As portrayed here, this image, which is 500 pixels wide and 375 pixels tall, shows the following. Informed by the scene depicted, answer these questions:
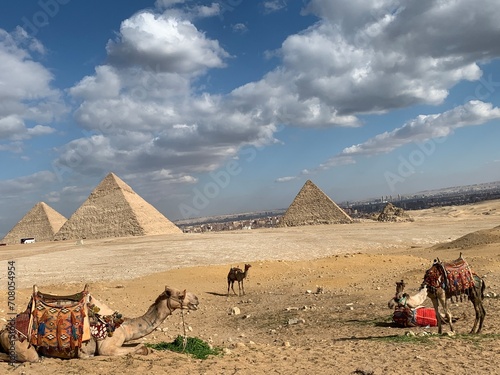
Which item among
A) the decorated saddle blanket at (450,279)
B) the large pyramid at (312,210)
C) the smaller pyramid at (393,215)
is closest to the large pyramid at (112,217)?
the large pyramid at (312,210)

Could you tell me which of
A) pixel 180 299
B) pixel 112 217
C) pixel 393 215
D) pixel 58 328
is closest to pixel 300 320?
pixel 180 299

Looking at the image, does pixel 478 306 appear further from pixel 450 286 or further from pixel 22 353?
pixel 22 353

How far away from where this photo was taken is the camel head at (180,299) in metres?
5.86

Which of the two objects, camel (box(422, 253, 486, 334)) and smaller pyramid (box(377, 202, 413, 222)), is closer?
camel (box(422, 253, 486, 334))

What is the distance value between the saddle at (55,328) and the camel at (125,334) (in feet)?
0.39

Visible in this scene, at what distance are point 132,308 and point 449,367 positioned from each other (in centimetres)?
914

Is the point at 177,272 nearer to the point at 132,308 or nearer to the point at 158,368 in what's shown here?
the point at 132,308

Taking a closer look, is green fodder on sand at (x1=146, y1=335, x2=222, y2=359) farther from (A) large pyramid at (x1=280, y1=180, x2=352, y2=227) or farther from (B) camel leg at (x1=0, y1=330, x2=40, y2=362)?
(A) large pyramid at (x1=280, y1=180, x2=352, y2=227)

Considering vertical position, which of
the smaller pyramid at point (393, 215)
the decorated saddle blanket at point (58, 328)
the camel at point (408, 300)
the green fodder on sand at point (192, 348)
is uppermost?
the decorated saddle blanket at point (58, 328)

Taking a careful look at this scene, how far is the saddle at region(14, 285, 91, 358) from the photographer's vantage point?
5.59m

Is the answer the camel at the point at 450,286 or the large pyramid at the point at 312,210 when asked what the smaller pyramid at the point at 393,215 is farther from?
the camel at the point at 450,286

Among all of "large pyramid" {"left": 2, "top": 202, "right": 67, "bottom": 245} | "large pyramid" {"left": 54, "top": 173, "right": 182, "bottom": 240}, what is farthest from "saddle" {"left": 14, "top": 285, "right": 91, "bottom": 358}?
"large pyramid" {"left": 2, "top": 202, "right": 67, "bottom": 245}

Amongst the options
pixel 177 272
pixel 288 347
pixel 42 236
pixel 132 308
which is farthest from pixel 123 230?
A: pixel 288 347

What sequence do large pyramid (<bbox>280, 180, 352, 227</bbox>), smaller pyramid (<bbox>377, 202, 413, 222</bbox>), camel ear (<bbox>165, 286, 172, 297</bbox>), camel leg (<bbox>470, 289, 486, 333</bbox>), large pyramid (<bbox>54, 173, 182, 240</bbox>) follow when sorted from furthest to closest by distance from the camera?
large pyramid (<bbox>280, 180, 352, 227</bbox>) → large pyramid (<bbox>54, 173, 182, 240</bbox>) → smaller pyramid (<bbox>377, 202, 413, 222</bbox>) → camel leg (<bbox>470, 289, 486, 333</bbox>) → camel ear (<bbox>165, 286, 172, 297</bbox>)
